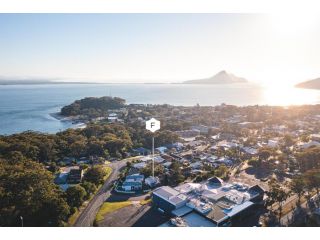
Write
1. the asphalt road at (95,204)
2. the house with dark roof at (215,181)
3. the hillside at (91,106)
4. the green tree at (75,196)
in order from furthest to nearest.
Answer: the hillside at (91,106) → the house with dark roof at (215,181) → the green tree at (75,196) → the asphalt road at (95,204)

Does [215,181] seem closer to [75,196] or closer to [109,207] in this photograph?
[109,207]

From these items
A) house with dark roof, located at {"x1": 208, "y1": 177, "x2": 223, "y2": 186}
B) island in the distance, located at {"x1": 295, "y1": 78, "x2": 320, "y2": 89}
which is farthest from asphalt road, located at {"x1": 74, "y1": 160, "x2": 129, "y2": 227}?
island in the distance, located at {"x1": 295, "y1": 78, "x2": 320, "y2": 89}

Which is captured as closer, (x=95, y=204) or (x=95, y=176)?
(x=95, y=204)

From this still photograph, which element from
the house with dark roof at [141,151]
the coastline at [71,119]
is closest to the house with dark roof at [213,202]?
the house with dark roof at [141,151]

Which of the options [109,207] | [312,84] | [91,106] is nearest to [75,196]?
[109,207]

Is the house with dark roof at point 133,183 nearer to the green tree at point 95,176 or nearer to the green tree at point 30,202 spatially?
the green tree at point 95,176

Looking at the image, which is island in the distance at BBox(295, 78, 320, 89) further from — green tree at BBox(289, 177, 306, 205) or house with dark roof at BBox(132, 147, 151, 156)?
green tree at BBox(289, 177, 306, 205)
